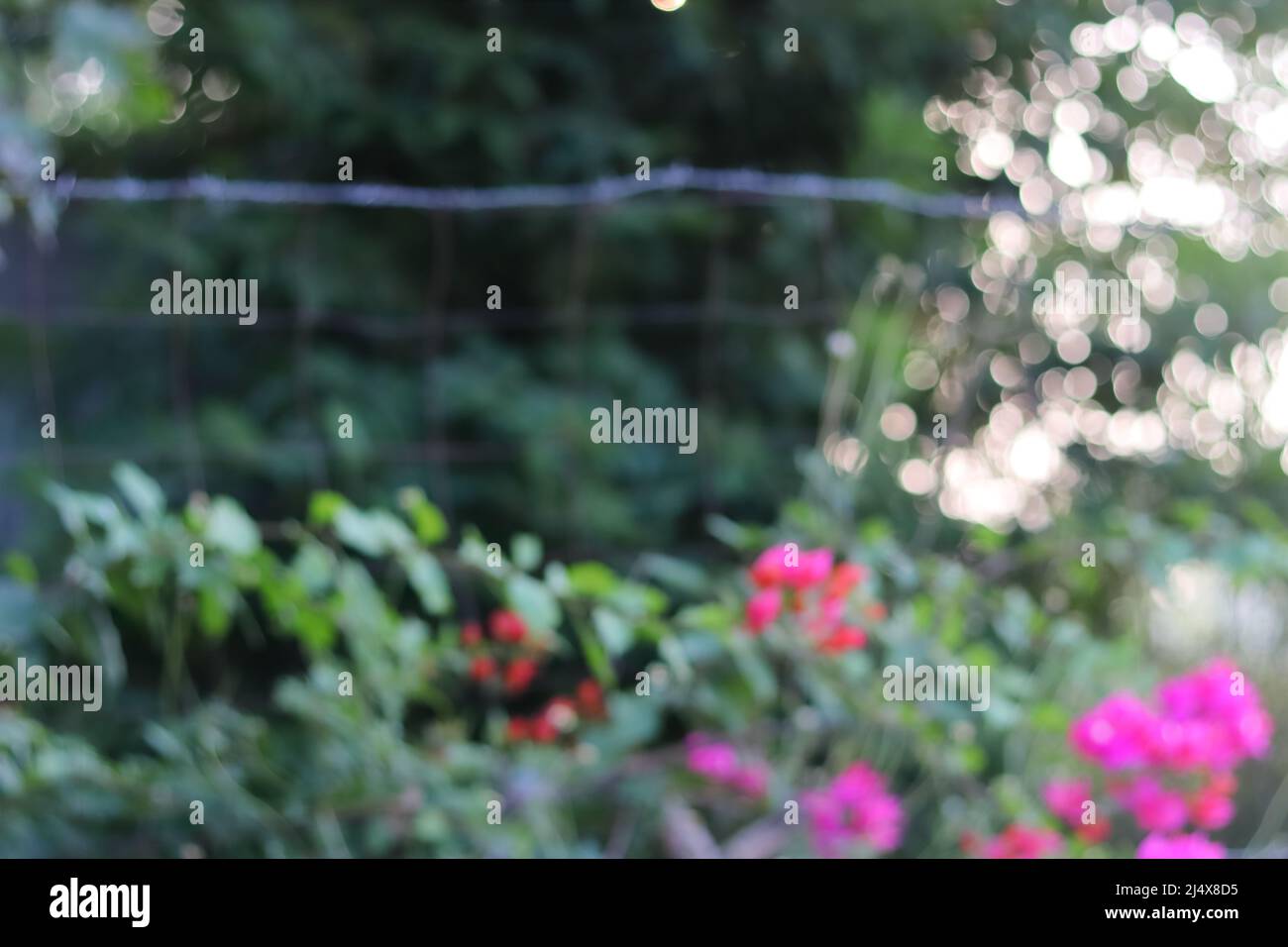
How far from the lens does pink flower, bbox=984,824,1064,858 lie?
4.43 ft

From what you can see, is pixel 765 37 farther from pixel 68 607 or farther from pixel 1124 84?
pixel 68 607

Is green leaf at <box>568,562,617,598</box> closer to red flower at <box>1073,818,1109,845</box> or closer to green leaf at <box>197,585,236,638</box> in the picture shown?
green leaf at <box>197,585,236,638</box>

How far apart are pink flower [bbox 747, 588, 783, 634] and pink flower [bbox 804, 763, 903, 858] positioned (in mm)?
287

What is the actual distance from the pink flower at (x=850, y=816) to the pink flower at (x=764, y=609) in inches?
11.3

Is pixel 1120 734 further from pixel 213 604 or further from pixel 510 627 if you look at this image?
pixel 213 604

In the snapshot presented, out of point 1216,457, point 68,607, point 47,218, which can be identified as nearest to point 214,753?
point 68,607

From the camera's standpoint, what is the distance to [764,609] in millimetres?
1233

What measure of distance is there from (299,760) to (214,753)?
1.29 ft

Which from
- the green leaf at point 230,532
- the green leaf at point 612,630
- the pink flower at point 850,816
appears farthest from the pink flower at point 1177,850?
the green leaf at point 230,532

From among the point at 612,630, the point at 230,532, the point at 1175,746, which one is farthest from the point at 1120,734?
the point at 230,532

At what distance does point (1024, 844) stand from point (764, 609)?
0.44 meters

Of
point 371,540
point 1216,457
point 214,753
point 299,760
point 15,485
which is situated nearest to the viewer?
point 371,540

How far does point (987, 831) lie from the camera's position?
1.53 meters

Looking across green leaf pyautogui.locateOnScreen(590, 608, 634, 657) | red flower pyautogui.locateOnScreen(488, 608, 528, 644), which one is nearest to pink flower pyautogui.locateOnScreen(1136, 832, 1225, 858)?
green leaf pyautogui.locateOnScreen(590, 608, 634, 657)
